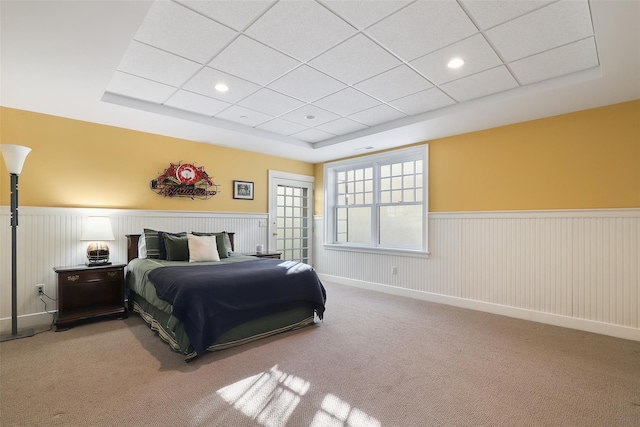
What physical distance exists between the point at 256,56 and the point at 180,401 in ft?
8.77

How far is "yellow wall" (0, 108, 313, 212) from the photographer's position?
362cm

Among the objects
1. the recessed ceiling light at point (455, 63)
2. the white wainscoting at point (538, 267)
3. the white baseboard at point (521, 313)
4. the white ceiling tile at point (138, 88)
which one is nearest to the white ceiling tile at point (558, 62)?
the recessed ceiling light at point (455, 63)

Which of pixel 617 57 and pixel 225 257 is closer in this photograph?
pixel 617 57

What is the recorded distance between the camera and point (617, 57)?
8.21 ft

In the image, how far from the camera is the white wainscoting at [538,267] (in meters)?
3.31

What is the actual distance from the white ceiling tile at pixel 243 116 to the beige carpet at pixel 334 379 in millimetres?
2692

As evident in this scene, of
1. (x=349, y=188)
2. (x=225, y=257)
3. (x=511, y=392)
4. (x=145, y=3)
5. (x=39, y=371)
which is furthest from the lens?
(x=349, y=188)

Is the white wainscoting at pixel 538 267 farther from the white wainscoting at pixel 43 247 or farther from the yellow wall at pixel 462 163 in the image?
the white wainscoting at pixel 43 247

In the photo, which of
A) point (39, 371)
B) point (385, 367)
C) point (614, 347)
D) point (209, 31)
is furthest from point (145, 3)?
point (614, 347)

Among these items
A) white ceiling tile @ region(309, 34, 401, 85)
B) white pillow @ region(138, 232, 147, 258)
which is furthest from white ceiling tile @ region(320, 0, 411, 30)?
white pillow @ region(138, 232, 147, 258)

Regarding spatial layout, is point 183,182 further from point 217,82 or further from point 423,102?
point 423,102

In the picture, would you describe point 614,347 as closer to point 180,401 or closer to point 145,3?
point 180,401

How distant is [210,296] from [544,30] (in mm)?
3364

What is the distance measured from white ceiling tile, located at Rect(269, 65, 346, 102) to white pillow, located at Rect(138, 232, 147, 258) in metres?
2.60
